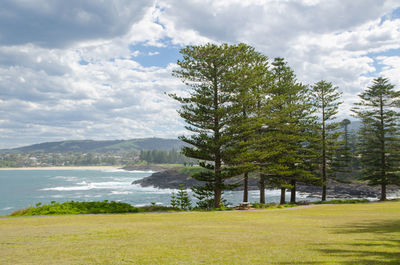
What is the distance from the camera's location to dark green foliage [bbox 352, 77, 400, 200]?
3544cm

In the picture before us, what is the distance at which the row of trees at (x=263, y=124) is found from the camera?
945 inches

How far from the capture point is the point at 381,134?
35.9 metres

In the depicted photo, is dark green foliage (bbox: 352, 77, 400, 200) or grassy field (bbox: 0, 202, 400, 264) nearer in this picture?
grassy field (bbox: 0, 202, 400, 264)

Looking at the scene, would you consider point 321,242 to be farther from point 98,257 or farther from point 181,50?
point 181,50

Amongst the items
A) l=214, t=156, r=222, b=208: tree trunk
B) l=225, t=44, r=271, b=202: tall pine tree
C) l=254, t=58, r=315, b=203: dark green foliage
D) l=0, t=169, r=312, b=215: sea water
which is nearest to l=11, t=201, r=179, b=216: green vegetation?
l=214, t=156, r=222, b=208: tree trunk

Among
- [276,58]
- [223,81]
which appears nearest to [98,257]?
[223,81]

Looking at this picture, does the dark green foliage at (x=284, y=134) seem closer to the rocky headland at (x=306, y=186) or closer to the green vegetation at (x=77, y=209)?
the green vegetation at (x=77, y=209)

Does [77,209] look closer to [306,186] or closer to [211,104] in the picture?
[211,104]

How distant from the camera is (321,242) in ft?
22.9

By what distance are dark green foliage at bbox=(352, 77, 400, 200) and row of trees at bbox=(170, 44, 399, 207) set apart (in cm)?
10

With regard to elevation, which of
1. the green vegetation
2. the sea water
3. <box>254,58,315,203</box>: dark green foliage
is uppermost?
<box>254,58,315,203</box>: dark green foliage

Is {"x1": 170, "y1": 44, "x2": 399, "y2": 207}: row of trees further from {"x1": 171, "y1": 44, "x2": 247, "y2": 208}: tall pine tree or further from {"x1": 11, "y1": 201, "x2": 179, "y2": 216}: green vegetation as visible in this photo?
{"x1": 11, "y1": 201, "x2": 179, "y2": 216}: green vegetation

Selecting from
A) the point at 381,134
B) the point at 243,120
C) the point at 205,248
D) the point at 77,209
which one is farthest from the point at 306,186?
the point at 205,248

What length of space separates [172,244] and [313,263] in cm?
335
